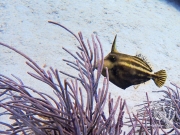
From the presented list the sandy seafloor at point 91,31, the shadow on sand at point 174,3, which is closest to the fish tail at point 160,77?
the sandy seafloor at point 91,31

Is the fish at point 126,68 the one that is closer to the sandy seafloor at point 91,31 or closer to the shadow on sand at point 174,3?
the sandy seafloor at point 91,31

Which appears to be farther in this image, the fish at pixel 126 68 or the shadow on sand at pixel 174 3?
the shadow on sand at pixel 174 3

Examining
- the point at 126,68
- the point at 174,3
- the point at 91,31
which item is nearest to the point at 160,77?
the point at 126,68

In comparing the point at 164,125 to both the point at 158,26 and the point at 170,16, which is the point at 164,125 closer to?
the point at 158,26

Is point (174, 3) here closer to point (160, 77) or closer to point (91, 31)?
point (91, 31)

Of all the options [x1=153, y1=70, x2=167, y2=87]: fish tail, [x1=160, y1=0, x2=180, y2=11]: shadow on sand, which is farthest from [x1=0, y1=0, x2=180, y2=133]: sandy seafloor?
[x1=153, y1=70, x2=167, y2=87]: fish tail

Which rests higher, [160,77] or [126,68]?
[126,68]

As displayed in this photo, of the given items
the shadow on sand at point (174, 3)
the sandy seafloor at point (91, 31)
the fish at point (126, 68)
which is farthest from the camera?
the shadow on sand at point (174, 3)

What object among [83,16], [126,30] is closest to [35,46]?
[83,16]

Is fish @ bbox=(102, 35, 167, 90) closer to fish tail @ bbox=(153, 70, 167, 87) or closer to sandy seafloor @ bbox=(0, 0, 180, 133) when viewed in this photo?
fish tail @ bbox=(153, 70, 167, 87)
